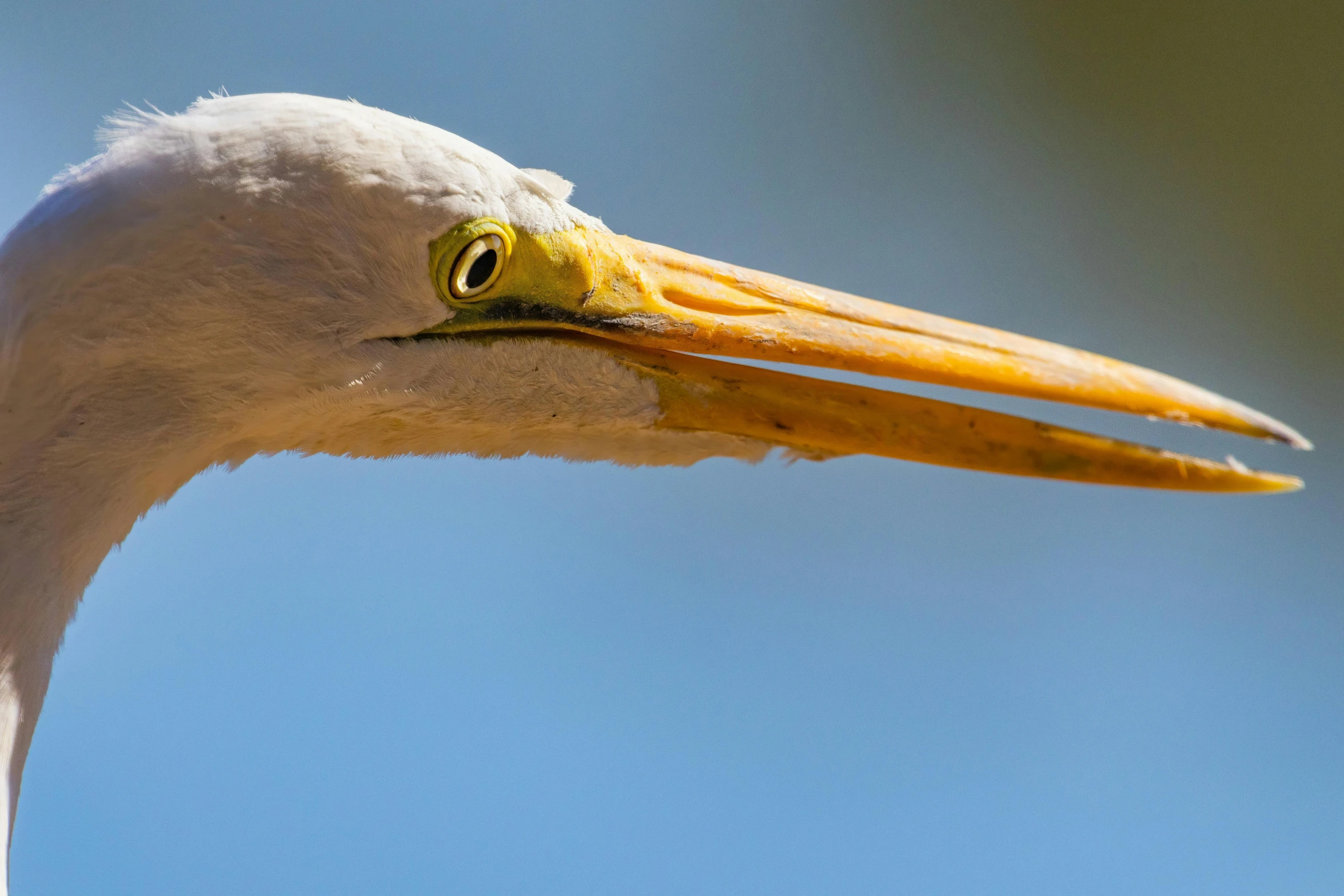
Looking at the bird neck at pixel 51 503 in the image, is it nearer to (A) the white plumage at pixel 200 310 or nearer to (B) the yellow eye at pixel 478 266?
(A) the white plumage at pixel 200 310

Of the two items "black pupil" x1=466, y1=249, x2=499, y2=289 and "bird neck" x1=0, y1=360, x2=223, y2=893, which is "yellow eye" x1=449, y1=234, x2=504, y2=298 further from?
"bird neck" x1=0, y1=360, x2=223, y2=893

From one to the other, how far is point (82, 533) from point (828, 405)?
1.82 ft

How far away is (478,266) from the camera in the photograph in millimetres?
658

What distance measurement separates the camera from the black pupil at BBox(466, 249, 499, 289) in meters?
0.66

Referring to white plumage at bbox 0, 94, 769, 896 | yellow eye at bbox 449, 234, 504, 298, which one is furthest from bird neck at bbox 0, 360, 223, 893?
yellow eye at bbox 449, 234, 504, 298

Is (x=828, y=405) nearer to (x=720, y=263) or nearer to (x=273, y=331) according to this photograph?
(x=720, y=263)

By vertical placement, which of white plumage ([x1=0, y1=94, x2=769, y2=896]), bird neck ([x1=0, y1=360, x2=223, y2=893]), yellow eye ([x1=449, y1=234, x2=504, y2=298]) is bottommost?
bird neck ([x1=0, y1=360, x2=223, y2=893])

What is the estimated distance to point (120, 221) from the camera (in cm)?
55

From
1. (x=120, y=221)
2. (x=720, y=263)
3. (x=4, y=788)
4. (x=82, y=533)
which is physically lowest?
(x=4, y=788)

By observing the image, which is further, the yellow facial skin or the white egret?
the yellow facial skin

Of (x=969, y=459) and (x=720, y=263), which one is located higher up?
(x=720, y=263)

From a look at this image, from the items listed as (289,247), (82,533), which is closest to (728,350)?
(289,247)

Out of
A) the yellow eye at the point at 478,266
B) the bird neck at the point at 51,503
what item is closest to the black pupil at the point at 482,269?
the yellow eye at the point at 478,266

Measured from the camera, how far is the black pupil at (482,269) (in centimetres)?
66
